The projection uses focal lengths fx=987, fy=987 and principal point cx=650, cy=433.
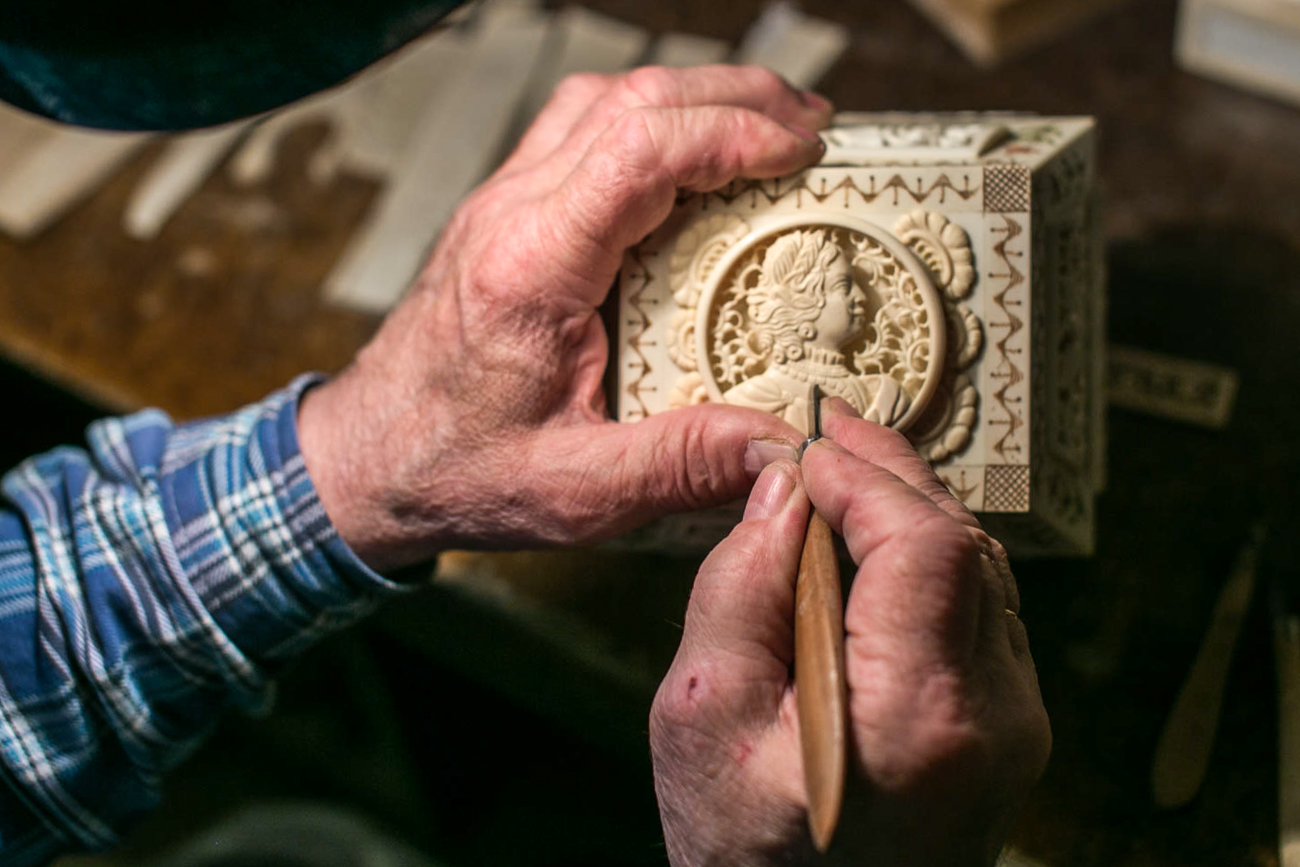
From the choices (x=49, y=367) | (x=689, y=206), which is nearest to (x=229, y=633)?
(x=689, y=206)

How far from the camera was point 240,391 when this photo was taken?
1.43 meters

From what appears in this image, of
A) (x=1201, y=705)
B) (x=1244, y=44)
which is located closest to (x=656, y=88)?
(x=1201, y=705)

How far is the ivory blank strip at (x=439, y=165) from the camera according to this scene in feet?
4.89

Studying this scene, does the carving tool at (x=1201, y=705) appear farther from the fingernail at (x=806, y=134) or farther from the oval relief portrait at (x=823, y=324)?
the fingernail at (x=806, y=134)

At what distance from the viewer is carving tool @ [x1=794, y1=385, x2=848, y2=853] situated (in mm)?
527

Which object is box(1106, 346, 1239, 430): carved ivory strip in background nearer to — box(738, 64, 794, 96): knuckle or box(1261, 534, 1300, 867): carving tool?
box(1261, 534, 1300, 867): carving tool

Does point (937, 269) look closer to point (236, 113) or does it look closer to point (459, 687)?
point (236, 113)

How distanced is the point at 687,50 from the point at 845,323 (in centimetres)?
96

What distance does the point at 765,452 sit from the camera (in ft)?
2.57

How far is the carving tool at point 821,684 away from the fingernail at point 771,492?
5 cm

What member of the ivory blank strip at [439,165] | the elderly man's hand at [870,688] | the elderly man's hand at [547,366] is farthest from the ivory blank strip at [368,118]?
the elderly man's hand at [870,688]

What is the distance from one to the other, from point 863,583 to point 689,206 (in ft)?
1.40

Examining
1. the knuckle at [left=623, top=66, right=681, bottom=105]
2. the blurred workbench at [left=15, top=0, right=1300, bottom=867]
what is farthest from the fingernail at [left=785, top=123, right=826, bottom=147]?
the blurred workbench at [left=15, top=0, right=1300, bottom=867]

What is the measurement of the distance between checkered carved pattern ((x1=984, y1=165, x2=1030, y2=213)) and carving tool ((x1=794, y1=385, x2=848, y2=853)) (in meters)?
0.38
